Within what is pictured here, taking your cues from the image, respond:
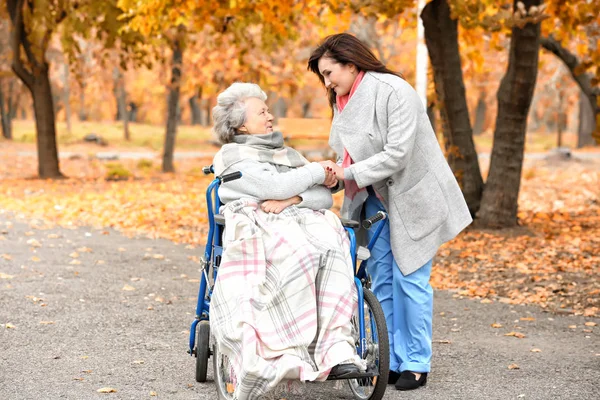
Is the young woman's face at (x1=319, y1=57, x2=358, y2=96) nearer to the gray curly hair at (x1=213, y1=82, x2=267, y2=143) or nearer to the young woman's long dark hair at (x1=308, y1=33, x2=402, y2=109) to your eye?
the young woman's long dark hair at (x1=308, y1=33, x2=402, y2=109)

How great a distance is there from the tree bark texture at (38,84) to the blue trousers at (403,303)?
14.1 meters

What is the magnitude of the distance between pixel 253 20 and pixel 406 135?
32.1 ft

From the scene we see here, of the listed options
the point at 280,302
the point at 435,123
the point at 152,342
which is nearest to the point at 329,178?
the point at 280,302

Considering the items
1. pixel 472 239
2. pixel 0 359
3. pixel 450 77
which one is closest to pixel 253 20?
pixel 450 77

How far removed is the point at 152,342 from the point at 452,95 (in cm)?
614

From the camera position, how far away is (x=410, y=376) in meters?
4.52

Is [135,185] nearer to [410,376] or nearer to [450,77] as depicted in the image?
[450,77]

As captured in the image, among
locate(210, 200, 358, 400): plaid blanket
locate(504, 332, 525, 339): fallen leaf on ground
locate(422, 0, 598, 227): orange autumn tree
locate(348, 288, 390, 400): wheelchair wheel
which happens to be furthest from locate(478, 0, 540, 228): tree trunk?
locate(210, 200, 358, 400): plaid blanket

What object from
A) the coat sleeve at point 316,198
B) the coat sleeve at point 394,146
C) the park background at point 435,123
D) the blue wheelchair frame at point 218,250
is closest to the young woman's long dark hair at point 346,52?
the coat sleeve at point 394,146

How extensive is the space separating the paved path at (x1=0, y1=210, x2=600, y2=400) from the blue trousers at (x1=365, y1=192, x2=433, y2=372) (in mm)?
179

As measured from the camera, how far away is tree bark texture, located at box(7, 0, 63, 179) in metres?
17.3

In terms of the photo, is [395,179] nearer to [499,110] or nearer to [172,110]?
[499,110]

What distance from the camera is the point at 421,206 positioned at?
4484 millimetres

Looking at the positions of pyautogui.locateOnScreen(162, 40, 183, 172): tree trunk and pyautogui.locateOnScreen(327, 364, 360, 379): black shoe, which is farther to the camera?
pyautogui.locateOnScreen(162, 40, 183, 172): tree trunk
